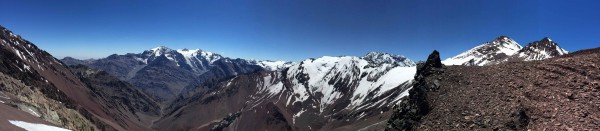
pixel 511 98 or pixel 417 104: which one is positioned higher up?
pixel 511 98

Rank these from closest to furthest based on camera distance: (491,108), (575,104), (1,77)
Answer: (575,104) < (491,108) < (1,77)

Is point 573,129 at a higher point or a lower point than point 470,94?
lower

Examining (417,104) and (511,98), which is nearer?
(511,98)

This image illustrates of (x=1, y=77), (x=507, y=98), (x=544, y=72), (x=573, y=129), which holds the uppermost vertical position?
(x=1, y=77)

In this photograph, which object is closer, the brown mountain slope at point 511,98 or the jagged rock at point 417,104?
the brown mountain slope at point 511,98

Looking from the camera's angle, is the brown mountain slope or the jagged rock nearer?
the brown mountain slope

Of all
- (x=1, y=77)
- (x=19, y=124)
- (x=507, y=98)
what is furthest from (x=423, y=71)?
(x=1, y=77)

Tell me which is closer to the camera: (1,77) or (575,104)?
(575,104)

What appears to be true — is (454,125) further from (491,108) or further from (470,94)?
(470,94)
